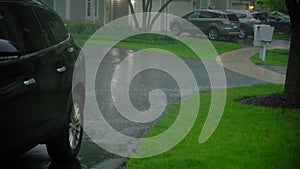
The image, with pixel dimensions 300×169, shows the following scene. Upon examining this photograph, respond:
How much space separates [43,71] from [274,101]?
5817mm

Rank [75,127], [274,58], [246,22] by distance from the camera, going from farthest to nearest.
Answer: [246,22], [274,58], [75,127]

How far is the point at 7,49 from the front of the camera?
4.33 m

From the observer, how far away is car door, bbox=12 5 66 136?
5.05m

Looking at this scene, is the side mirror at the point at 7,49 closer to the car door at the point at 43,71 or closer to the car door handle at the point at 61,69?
the car door at the point at 43,71

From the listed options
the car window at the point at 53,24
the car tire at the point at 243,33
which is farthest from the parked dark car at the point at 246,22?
the car window at the point at 53,24

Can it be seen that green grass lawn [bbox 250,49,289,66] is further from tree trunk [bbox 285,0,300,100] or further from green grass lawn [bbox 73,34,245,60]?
tree trunk [bbox 285,0,300,100]

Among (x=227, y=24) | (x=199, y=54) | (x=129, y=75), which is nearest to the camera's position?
(x=129, y=75)

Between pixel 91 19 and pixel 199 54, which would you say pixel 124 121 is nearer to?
pixel 199 54

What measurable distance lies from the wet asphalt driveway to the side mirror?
1849 millimetres

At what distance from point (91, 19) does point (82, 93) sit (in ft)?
90.2

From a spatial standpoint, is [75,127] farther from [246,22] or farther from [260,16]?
[260,16]

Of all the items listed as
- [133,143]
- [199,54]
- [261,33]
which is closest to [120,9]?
[199,54]

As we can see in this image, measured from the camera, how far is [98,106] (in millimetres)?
9648

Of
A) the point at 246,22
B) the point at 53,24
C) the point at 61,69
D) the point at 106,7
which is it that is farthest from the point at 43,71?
the point at 246,22
